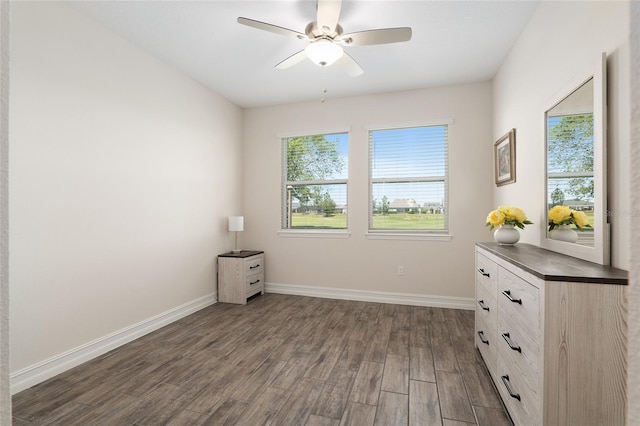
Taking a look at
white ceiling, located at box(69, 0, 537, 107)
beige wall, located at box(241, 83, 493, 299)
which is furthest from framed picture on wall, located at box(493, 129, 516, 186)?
white ceiling, located at box(69, 0, 537, 107)

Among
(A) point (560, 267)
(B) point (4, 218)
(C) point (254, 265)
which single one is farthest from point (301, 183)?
(B) point (4, 218)

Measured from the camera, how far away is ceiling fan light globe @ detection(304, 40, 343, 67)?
2301mm

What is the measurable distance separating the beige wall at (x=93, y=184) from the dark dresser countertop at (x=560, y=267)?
3.06 m

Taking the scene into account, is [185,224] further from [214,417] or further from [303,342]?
[214,417]

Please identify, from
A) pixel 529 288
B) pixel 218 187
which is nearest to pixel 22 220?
pixel 218 187

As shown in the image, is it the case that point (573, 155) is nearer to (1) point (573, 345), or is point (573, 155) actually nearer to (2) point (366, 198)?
(1) point (573, 345)

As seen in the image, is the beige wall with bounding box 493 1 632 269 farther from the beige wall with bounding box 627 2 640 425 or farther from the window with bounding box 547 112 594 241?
the beige wall with bounding box 627 2 640 425

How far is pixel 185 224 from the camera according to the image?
3604 millimetres

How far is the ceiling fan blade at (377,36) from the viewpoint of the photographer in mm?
2211

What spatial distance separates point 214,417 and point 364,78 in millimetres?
3518

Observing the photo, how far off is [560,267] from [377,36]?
1.90 m

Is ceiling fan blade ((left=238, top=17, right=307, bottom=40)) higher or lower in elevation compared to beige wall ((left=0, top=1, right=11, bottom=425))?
higher

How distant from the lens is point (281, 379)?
2242 millimetres

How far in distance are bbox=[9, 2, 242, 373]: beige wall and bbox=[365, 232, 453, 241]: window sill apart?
7.25ft
